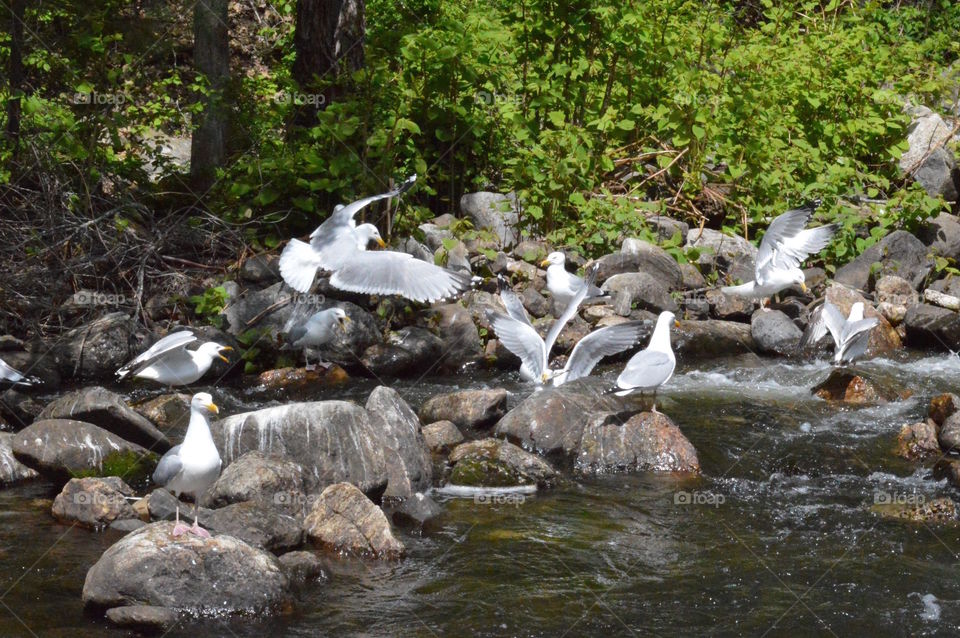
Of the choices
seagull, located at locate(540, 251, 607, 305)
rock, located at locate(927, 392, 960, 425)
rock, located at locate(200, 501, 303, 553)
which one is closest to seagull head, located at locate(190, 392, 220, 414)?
rock, located at locate(200, 501, 303, 553)

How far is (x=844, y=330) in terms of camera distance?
8.60 meters

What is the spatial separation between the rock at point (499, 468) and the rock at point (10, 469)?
2.39m

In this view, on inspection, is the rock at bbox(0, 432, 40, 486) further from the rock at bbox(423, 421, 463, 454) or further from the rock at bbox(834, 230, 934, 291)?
the rock at bbox(834, 230, 934, 291)

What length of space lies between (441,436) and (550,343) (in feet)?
4.25

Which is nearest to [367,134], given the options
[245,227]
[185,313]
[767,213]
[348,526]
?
[245,227]

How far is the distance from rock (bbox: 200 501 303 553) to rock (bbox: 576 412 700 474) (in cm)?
208

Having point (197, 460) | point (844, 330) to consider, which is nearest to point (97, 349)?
point (197, 460)

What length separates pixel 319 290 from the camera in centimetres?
925

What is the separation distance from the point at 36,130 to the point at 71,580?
5.56 meters

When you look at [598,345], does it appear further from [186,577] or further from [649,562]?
[186,577]

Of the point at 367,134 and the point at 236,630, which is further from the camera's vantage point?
the point at 367,134

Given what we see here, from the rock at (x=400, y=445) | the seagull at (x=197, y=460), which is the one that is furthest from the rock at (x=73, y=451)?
the rock at (x=400, y=445)

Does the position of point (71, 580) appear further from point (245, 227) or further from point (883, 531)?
point (245, 227)

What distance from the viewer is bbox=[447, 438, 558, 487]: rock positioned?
640 cm
